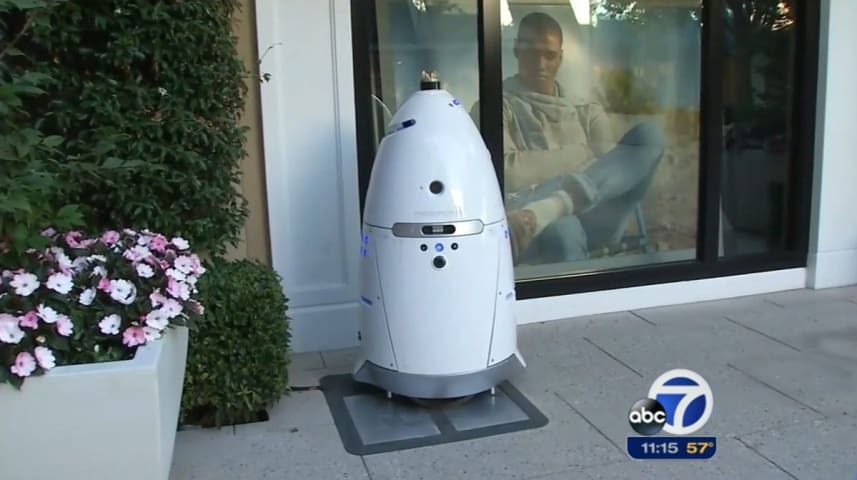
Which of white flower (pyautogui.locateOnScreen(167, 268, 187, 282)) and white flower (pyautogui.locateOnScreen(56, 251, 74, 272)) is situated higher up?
white flower (pyautogui.locateOnScreen(56, 251, 74, 272))

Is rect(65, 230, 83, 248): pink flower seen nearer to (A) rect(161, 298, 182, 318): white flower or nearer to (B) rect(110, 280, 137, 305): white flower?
(B) rect(110, 280, 137, 305): white flower

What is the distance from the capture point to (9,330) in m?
2.01

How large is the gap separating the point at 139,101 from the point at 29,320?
2.97 feet

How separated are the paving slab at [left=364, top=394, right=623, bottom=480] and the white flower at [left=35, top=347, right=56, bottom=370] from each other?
1086mm

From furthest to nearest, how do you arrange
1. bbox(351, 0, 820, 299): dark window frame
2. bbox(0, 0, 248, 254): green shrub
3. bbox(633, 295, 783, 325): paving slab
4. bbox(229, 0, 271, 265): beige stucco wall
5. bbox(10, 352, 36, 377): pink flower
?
1. bbox(633, 295, 783, 325): paving slab
2. bbox(351, 0, 820, 299): dark window frame
3. bbox(229, 0, 271, 265): beige stucco wall
4. bbox(0, 0, 248, 254): green shrub
5. bbox(10, 352, 36, 377): pink flower

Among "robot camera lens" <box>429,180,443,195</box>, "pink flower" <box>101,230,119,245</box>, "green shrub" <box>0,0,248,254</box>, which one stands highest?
"green shrub" <box>0,0,248,254</box>

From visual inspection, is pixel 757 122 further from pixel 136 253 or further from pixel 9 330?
pixel 9 330

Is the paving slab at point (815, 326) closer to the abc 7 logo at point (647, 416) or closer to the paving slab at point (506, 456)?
the abc 7 logo at point (647, 416)

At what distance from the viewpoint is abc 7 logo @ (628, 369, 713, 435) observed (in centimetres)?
284

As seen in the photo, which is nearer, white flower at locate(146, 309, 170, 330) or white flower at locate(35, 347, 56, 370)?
white flower at locate(35, 347, 56, 370)

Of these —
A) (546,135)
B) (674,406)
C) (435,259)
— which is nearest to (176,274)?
(435,259)

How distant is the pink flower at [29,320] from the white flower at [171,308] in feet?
1.11

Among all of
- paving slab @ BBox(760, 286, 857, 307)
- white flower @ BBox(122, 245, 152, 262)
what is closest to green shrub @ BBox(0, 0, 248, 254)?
white flower @ BBox(122, 245, 152, 262)

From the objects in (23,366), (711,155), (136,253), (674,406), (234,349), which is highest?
(711,155)
